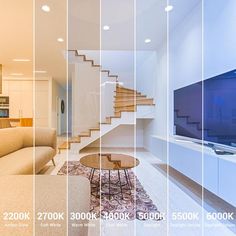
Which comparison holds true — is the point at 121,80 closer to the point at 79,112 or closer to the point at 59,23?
the point at 79,112

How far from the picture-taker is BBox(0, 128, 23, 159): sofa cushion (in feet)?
7.83

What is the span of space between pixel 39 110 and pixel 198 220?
23.0ft

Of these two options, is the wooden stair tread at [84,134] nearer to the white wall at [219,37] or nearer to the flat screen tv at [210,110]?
the flat screen tv at [210,110]

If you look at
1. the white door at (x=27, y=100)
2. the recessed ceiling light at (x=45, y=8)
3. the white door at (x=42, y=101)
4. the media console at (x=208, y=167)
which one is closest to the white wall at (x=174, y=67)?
the media console at (x=208, y=167)

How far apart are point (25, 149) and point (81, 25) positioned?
94.9 inches

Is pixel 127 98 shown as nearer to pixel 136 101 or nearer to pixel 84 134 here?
pixel 136 101

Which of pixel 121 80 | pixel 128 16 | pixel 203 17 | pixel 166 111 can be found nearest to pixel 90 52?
pixel 121 80

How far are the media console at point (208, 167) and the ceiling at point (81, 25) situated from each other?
7.21 feet

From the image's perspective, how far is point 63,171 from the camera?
3010mm

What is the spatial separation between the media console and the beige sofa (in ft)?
6.19

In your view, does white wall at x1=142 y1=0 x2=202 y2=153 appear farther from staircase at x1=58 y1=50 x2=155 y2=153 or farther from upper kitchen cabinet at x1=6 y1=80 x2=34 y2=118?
upper kitchen cabinet at x1=6 y1=80 x2=34 y2=118

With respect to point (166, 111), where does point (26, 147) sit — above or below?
below

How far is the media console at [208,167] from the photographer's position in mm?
1642

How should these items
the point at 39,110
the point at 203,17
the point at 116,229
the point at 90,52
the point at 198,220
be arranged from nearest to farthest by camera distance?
the point at 116,229
the point at 198,220
the point at 203,17
the point at 90,52
the point at 39,110
